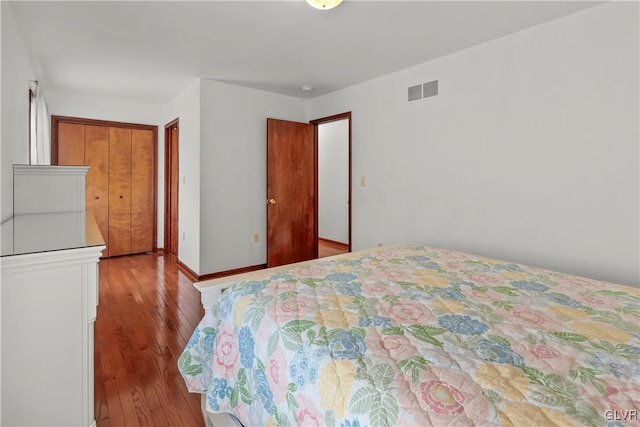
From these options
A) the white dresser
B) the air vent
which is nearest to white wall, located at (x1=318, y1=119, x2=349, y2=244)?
the air vent

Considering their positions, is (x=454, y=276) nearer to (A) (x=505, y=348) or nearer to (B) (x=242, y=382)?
(A) (x=505, y=348)

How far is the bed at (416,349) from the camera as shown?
74 cm

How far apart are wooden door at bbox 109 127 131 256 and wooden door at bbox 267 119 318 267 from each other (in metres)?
2.34

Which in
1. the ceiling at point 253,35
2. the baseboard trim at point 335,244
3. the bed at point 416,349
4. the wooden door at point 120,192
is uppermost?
the ceiling at point 253,35

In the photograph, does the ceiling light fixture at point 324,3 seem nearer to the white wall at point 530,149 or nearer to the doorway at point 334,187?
the white wall at point 530,149

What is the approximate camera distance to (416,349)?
3.06 feet

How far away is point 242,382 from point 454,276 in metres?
1.13

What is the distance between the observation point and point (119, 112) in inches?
186

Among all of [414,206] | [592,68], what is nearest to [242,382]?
[414,206]

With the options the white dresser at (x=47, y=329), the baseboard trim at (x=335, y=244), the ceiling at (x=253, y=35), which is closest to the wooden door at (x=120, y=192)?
the ceiling at (x=253, y=35)

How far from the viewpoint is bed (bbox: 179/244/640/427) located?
0.74m

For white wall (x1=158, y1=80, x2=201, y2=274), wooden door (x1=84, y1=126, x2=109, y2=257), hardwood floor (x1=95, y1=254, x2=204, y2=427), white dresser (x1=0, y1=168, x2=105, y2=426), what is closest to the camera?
white dresser (x1=0, y1=168, x2=105, y2=426)

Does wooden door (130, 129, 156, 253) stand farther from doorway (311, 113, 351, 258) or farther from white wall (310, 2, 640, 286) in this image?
white wall (310, 2, 640, 286)

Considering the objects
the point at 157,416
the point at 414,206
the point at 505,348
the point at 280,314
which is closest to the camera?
the point at 505,348
